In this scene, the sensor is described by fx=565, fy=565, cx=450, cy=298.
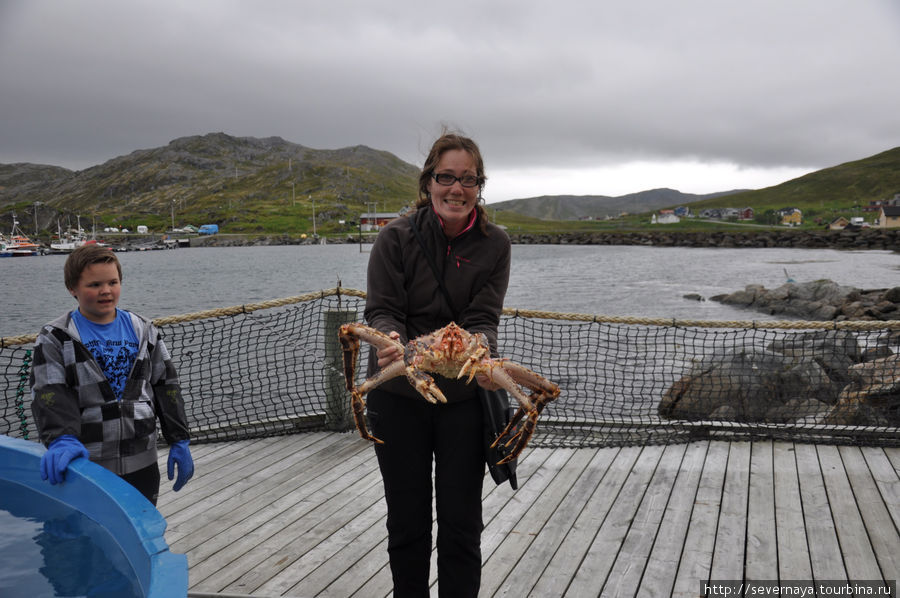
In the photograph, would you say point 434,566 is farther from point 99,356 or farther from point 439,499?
point 99,356

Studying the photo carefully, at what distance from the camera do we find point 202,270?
61.5 metres

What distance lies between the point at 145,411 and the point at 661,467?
3815mm

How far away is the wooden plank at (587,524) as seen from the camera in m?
3.15

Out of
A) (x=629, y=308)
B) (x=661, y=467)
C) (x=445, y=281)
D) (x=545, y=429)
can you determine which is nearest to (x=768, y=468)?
(x=661, y=467)

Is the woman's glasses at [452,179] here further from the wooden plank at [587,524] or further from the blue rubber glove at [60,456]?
the wooden plank at [587,524]

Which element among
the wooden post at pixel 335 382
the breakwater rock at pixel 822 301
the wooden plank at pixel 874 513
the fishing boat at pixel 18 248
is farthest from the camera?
the fishing boat at pixel 18 248

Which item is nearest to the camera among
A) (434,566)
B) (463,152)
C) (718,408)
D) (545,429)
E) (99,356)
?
(463,152)

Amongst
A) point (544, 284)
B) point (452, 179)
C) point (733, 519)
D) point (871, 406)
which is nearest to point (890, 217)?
point (544, 284)

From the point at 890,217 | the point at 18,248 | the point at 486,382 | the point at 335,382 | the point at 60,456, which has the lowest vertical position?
the point at 335,382

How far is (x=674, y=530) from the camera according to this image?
3.65 m

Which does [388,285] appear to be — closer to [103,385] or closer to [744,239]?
[103,385]

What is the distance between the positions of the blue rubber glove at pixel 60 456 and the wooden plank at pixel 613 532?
8.23ft

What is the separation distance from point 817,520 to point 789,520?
17cm

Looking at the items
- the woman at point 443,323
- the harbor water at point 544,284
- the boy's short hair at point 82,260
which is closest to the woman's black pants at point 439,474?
the woman at point 443,323
